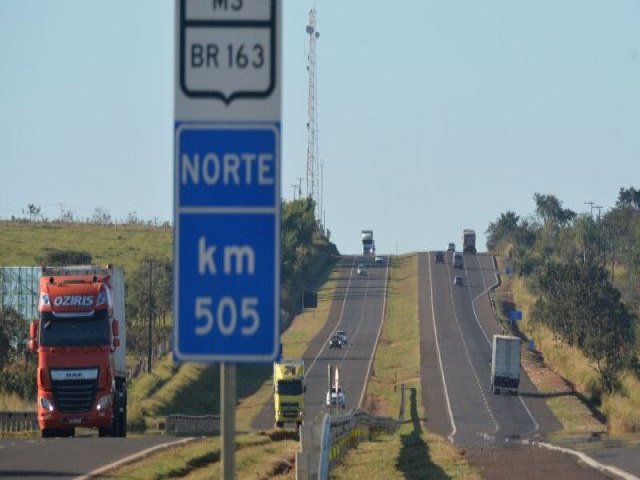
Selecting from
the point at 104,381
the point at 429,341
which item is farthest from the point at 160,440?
the point at 429,341

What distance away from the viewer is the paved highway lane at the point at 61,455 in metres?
23.5

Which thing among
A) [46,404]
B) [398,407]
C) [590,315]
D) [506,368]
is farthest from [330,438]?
[590,315]

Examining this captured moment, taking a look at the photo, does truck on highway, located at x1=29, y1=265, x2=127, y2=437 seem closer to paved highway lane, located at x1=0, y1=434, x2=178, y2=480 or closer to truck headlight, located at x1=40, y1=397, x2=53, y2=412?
truck headlight, located at x1=40, y1=397, x2=53, y2=412

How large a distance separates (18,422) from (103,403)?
37.4 feet

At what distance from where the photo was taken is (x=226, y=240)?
6301 millimetres

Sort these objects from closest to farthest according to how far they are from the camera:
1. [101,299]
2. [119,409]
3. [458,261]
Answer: [101,299]
[119,409]
[458,261]

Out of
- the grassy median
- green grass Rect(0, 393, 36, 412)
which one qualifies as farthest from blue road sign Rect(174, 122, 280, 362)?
green grass Rect(0, 393, 36, 412)

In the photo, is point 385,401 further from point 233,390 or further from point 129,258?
point 233,390

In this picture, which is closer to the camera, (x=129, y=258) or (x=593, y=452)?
(x=593, y=452)

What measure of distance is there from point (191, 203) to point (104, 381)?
30.8 metres

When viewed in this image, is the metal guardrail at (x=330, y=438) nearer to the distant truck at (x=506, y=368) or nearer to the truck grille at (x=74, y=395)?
the truck grille at (x=74, y=395)

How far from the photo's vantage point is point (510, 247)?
189 m

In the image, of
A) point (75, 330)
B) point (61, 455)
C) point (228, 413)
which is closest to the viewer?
point (228, 413)

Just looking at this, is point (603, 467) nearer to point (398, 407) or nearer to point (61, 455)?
point (61, 455)
